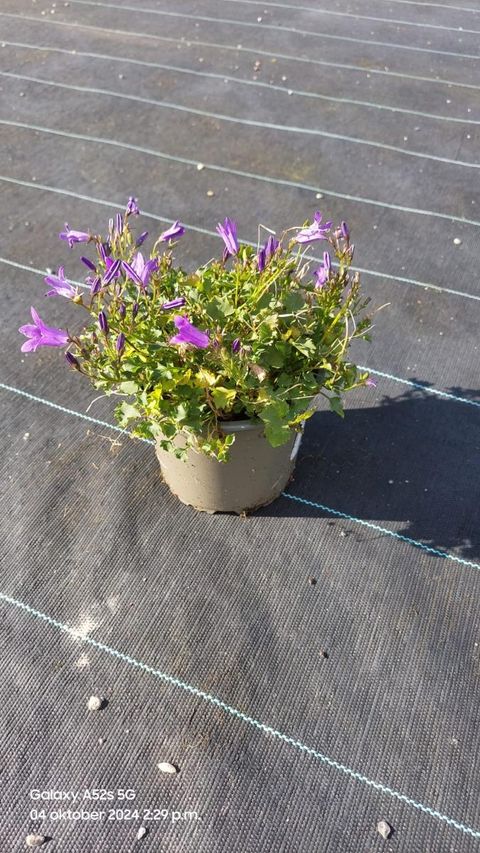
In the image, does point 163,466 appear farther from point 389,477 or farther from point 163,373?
point 389,477

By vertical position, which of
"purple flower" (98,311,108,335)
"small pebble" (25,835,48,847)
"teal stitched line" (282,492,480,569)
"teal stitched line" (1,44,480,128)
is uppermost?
"teal stitched line" (1,44,480,128)

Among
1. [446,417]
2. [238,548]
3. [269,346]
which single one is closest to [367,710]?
[238,548]

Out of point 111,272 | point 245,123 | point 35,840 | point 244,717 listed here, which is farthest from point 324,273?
point 245,123

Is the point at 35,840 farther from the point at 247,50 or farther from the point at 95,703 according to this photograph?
the point at 247,50

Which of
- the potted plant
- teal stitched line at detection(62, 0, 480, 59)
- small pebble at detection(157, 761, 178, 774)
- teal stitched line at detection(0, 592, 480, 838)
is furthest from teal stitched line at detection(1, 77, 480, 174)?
Result: small pebble at detection(157, 761, 178, 774)

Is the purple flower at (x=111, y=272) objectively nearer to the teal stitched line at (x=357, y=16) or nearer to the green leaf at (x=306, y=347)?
the green leaf at (x=306, y=347)

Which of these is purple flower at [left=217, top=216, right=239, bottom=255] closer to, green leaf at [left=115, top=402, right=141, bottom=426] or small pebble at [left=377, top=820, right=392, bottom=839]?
green leaf at [left=115, top=402, right=141, bottom=426]
